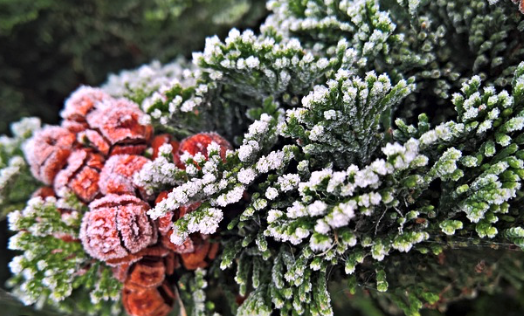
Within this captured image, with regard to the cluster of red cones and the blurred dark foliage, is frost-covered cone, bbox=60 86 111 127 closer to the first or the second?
the cluster of red cones

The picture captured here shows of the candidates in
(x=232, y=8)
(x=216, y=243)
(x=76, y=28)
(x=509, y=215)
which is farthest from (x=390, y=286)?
(x=76, y=28)

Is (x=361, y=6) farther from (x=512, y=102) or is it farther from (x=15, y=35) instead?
(x=15, y=35)

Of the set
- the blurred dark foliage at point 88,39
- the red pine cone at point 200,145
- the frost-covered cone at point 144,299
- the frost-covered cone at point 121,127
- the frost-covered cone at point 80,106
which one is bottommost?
the frost-covered cone at point 144,299

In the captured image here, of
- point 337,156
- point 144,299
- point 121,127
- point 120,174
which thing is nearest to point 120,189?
point 120,174

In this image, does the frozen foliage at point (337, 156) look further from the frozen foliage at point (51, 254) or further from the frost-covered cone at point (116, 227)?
the frozen foliage at point (51, 254)

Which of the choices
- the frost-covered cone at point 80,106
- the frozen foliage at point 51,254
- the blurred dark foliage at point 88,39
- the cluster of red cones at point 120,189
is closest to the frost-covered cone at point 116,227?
the cluster of red cones at point 120,189

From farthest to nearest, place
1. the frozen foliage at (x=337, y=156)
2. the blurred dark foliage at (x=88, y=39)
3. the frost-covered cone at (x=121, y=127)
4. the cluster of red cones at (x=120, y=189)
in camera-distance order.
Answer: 1. the blurred dark foliage at (x=88, y=39)
2. the frost-covered cone at (x=121, y=127)
3. the cluster of red cones at (x=120, y=189)
4. the frozen foliage at (x=337, y=156)
